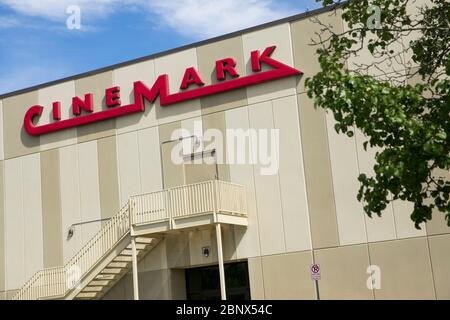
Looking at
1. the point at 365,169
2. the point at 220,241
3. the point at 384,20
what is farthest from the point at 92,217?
the point at 384,20

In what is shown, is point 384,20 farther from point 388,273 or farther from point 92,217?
point 92,217

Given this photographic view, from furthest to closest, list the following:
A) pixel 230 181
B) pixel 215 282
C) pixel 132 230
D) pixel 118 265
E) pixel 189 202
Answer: pixel 118 265 → pixel 215 282 → pixel 230 181 → pixel 132 230 → pixel 189 202

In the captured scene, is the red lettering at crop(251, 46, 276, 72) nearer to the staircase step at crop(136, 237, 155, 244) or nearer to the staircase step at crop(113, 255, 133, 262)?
the staircase step at crop(136, 237, 155, 244)

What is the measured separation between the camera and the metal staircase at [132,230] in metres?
23.8

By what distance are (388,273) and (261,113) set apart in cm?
733

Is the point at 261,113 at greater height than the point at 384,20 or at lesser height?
greater

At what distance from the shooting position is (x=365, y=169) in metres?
23.0

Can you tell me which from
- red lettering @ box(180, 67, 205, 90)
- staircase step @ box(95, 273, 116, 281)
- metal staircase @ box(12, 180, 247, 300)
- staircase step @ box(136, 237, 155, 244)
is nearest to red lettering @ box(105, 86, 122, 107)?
red lettering @ box(180, 67, 205, 90)

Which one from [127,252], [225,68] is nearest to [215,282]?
[127,252]

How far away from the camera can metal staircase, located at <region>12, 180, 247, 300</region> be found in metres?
23.8

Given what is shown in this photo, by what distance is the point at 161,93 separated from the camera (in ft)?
88.9

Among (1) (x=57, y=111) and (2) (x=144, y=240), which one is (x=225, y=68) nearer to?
(2) (x=144, y=240)

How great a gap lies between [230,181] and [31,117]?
34.5ft
